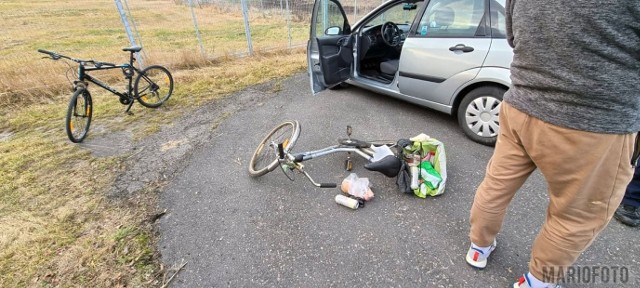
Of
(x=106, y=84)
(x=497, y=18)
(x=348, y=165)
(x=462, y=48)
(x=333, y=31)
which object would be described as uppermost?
(x=497, y=18)

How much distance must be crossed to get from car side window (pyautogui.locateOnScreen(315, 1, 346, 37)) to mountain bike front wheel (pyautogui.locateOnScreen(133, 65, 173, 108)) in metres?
2.51

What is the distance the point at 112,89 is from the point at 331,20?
3.21 meters

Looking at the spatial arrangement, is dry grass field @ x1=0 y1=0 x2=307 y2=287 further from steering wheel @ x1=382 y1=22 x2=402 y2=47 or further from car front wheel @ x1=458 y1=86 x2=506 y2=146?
car front wheel @ x1=458 y1=86 x2=506 y2=146

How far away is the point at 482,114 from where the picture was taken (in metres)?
2.93

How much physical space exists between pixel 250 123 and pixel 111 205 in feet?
5.96

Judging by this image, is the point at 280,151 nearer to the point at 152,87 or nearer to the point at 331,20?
the point at 331,20

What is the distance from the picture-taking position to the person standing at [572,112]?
94 cm

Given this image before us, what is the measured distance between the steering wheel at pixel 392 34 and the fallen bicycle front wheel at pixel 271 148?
2.50 meters

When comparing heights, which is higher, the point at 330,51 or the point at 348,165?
the point at 330,51

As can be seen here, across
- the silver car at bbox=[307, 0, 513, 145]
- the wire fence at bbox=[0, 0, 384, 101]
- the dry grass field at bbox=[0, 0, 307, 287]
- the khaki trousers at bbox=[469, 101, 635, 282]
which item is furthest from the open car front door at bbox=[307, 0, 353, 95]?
the wire fence at bbox=[0, 0, 384, 101]

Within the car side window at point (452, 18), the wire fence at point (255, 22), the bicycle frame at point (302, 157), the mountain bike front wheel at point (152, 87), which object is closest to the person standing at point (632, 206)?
the car side window at point (452, 18)

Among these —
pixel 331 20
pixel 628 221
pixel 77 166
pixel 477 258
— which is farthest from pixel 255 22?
pixel 628 221

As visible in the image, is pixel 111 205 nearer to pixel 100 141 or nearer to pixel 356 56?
pixel 100 141

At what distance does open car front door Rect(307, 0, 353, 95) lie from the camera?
11.9ft
